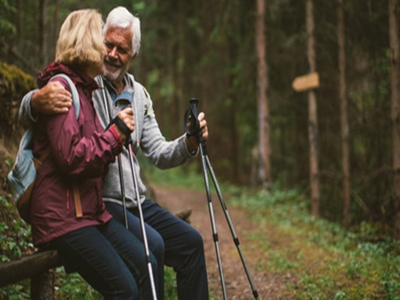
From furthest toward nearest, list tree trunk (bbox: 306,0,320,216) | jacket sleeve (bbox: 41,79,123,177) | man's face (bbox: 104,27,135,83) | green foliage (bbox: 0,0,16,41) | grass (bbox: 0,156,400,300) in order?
tree trunk (bbox: 306,0,320,216), green foliage (bbox: 0,0,16,41), grass (bbox: 0,156,400,300), man's face (bbox: 104,27,135,83), jacket sleeve (bbox: 41,79,123,177)

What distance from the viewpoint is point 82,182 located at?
270cm

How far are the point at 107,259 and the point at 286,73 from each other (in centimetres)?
1295

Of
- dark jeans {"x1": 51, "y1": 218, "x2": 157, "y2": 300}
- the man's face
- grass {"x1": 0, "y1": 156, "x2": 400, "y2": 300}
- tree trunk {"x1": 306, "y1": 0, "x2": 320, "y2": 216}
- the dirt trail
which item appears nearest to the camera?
dark jeans {"x1": 51, "y1": 218, "x2": 157, "y2": 300}

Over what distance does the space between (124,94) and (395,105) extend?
5.91 metres

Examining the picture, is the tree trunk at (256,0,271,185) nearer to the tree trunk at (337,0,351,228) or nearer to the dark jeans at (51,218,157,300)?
the tree trunk at (337,0,351,228)

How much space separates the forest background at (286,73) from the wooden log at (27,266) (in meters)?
3.19

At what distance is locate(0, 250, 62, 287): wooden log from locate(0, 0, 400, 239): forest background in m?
3.19

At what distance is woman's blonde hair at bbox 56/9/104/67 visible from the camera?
8.89 feet

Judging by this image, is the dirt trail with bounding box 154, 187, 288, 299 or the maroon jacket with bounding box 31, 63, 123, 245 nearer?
the maroon jacket with bounding box 31, 63, 123, 245

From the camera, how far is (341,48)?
10.0 m

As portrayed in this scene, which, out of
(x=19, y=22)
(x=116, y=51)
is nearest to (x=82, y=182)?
(x=116, y=51)

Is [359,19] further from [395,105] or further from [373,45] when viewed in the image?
[395,105]

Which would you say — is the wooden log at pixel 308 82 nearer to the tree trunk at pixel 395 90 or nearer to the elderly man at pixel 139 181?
the tree trunk at pixel 395 90

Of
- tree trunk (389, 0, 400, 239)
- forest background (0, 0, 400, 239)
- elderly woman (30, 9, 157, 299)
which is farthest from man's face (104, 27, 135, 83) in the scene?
tree trunk (389, 0, 400, 239)
